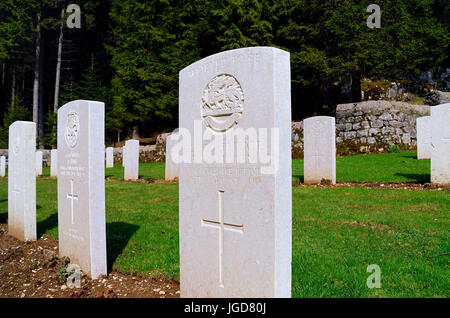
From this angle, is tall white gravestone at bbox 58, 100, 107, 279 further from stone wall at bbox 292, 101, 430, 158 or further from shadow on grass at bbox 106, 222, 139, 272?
stone wall at bbox 292, 101, 430, 158

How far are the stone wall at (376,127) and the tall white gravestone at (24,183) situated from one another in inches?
494

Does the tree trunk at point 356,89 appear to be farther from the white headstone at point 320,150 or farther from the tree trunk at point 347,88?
the white headstone at point 320,150

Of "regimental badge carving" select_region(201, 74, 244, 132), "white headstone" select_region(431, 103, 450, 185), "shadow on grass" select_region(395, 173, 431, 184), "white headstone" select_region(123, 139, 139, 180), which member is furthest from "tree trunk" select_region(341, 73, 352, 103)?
"regimental badge carving" select_region(201, 74, 244, 132)

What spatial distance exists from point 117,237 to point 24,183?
70.3 inches

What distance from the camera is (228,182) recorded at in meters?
2.54

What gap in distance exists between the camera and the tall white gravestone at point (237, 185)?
7.42 ft

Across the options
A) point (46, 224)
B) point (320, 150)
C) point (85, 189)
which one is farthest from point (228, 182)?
point (320, 150)

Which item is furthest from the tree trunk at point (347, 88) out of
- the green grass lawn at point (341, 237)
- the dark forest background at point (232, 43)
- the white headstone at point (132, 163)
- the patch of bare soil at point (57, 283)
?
the patch of bare soil at point (57, 283)

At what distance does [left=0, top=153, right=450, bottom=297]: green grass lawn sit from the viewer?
290 centimetres

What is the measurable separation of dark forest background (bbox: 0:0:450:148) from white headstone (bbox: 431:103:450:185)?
10712 millimetres

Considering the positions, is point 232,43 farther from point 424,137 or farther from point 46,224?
point 46,224

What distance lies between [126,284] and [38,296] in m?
0.84
